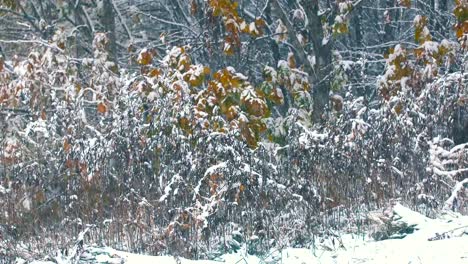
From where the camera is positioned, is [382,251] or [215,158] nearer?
[382,251]

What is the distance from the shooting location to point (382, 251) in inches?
256

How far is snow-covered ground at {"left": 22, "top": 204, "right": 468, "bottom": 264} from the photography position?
20.1 ft

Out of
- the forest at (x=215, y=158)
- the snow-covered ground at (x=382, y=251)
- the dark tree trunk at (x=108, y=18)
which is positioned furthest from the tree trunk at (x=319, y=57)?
the snow-covered ground at (x=382, y=251)

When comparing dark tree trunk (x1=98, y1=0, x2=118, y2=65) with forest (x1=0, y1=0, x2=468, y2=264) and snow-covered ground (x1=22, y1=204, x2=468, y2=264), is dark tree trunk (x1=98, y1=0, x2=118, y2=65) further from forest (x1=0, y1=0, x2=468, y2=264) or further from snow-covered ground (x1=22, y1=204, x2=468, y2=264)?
snow-covered ground (x1=22, y1=204, x2=468, y2=264)

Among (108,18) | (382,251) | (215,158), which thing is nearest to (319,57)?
(108,18)

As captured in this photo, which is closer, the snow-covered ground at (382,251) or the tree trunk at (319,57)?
the snow-covered ground at (382,251)

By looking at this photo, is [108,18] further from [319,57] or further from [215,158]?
[215,158]

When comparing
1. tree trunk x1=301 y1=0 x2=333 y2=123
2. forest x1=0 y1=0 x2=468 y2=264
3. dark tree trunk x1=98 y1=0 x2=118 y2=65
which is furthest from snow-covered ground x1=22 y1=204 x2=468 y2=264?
dark tree trunk x1=98 y1=0 x2=118 y2=65

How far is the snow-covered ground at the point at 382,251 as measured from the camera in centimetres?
613

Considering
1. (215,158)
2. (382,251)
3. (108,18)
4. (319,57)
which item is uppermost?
(108,18)

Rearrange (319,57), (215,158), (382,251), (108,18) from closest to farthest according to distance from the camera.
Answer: (382,251)
(215,158)
(319,57)
(108,18)

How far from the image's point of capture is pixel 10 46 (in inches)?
648

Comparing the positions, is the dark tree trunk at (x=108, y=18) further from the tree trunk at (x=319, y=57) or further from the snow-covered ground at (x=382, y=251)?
the snow-covered ground at (x=382, y=251)

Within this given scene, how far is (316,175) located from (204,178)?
1.22m
